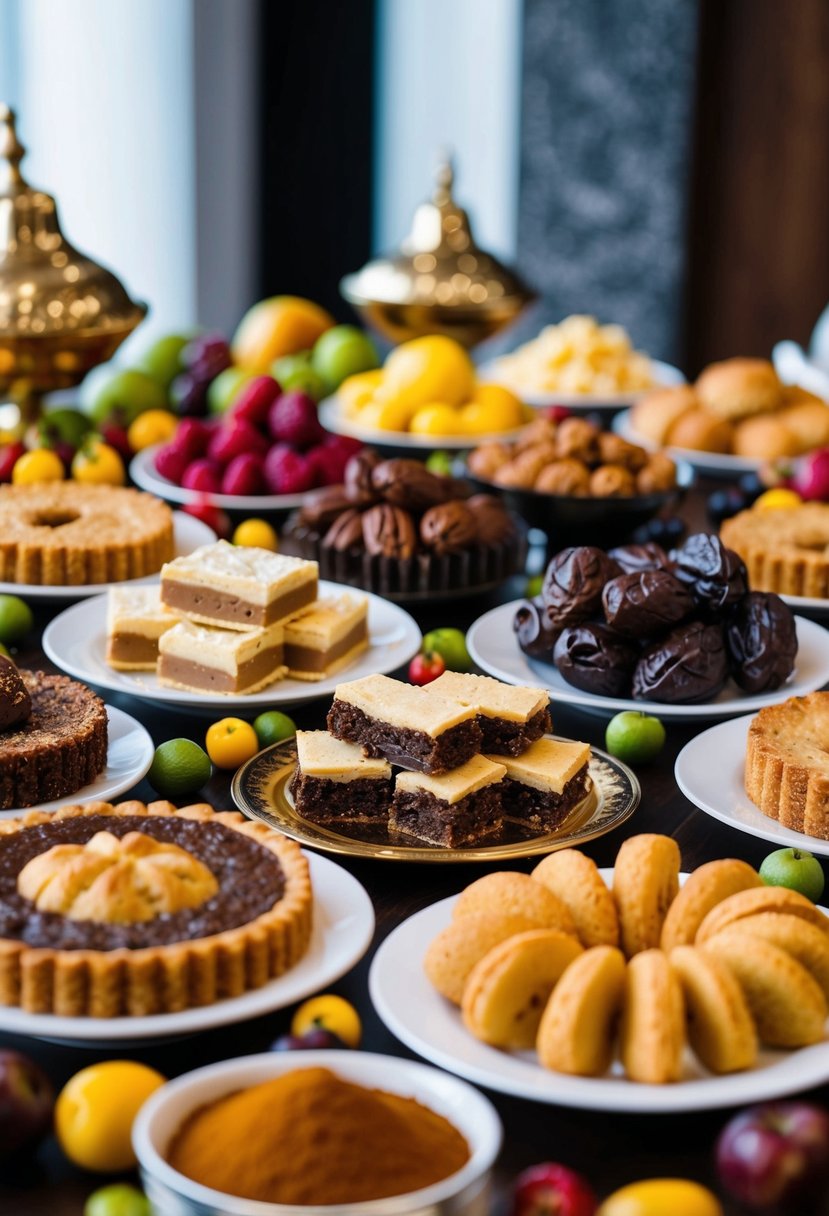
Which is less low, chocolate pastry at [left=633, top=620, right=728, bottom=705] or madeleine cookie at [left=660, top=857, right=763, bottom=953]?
madeleine cookie at [left=660, top=857, right=763, bottom=953]

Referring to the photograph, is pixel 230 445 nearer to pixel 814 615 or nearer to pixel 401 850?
pixel 814 615

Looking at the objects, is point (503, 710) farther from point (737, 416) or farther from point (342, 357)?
point (342, 357)

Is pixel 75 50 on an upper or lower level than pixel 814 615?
upper

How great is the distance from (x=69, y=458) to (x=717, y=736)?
1.94 m

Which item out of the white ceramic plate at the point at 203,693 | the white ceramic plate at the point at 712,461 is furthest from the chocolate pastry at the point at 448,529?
the white ceramic plate at the point at 712,461

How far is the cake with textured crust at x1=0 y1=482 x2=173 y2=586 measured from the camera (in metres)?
2.89

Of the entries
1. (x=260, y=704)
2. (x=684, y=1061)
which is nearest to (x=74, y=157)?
(x=260, y=704)

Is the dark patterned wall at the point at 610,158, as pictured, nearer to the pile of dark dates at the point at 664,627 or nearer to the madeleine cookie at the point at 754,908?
the pile of dark dates at the point at 664,627

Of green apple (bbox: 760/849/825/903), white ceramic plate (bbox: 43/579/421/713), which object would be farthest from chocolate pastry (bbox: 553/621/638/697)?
green apple (bbox: 760/849/825/903)

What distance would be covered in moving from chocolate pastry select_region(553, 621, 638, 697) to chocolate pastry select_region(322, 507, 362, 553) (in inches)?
24.4

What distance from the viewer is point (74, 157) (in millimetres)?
6562

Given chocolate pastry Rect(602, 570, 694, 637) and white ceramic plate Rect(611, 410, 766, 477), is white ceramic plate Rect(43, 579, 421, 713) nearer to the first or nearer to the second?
chocolate pastry Rect(602, 570, 694, 637)

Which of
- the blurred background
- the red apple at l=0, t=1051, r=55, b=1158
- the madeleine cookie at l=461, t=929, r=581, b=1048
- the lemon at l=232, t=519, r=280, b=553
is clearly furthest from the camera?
the blurred background

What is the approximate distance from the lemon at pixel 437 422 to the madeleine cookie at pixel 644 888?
7.40 feet
